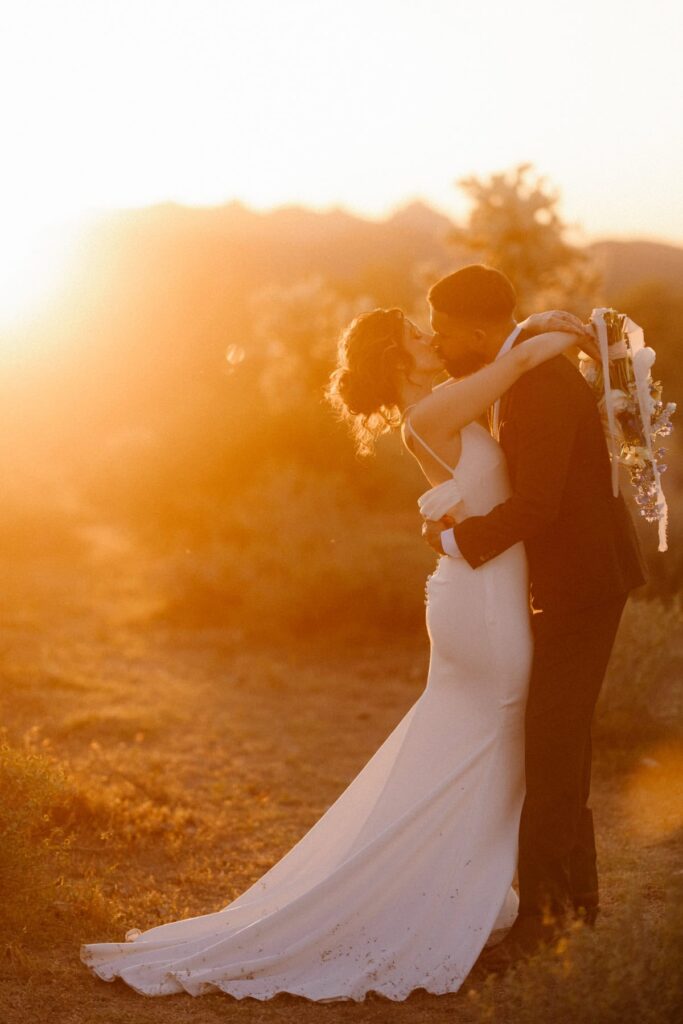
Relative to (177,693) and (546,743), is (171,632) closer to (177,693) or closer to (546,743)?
(177,693)

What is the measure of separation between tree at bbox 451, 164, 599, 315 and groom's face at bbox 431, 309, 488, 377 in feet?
66.1

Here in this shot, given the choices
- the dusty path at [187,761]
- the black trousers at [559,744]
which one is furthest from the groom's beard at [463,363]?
the dusty path at [187,761]

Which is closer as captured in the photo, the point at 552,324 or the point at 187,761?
the point at 552,324

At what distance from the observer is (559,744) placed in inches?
165

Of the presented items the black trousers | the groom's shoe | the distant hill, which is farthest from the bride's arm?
the distant hill

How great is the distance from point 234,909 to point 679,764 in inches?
160

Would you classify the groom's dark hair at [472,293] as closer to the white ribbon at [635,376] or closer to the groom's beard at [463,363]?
the groom's beard at [463,363]

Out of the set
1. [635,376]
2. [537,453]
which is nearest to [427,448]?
[537,453]

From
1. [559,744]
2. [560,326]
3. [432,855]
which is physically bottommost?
[432,855]

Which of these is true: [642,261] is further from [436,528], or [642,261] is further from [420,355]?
[436,528]

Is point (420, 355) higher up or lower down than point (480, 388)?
higher up

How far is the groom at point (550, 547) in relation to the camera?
13.1ft

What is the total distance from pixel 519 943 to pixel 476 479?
163 centimetres

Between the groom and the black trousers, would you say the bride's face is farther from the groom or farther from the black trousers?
the black trousers
